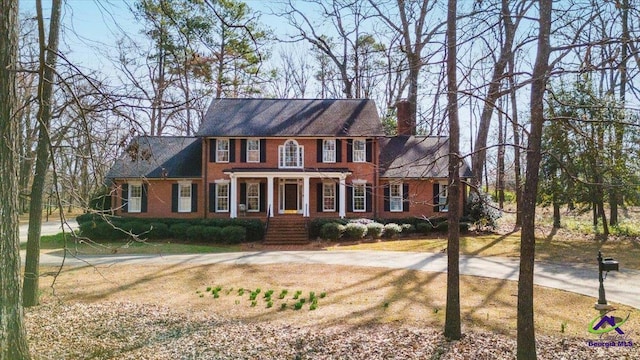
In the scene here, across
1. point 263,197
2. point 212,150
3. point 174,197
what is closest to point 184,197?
point 174,197

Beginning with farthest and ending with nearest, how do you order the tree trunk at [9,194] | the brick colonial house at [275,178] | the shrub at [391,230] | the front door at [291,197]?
1. the front door at [291,197]
2. the brick colonial house at [275,178]
3. the shrub at [391,230]
4. the tree trunk at [9,194]

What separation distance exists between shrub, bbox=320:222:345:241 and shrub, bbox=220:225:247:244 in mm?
3904

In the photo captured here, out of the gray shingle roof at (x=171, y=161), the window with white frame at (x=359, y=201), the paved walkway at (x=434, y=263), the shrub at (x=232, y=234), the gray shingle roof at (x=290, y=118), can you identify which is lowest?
the paved walkway at (x=434, y=263)

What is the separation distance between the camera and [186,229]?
2036 centimetres

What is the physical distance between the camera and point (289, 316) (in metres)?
7.88

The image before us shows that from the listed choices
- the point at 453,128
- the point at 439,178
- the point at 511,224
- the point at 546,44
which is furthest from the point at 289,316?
the point at 511,224

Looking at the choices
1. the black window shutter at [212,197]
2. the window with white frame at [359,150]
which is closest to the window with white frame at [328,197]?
the window with white frame at [359,150]

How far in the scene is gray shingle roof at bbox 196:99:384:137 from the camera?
75.8 feet

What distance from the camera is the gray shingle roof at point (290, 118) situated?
23109 mm

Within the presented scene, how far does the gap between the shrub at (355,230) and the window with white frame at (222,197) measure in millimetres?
7261

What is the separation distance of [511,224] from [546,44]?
908 inches

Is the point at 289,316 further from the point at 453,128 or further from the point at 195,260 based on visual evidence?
the point at 195,260

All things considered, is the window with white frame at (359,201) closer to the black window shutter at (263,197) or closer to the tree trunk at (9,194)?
the black window shutter at (263,197)

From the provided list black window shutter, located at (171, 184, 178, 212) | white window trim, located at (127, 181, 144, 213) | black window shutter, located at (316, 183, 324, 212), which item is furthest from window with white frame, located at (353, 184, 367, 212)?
white window trim, located at (127, 181, 144, 213)
